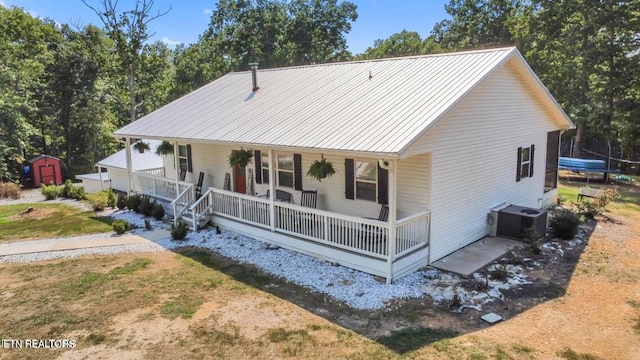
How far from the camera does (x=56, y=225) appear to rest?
15.4 m

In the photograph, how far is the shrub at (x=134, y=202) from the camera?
16.5 meters

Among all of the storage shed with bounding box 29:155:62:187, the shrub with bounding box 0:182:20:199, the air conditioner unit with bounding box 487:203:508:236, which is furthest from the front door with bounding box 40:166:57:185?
the air conditioner unit with bounding box 487:203:508:236

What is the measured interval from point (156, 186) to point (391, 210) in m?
11.4

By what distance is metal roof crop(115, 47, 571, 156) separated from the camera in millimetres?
9445

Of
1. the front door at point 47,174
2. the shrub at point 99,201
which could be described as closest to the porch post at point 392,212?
the shrub at point 99,201

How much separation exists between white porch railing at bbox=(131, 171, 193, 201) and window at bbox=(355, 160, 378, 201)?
655 cm

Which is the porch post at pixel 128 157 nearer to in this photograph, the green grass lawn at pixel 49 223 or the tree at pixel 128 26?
the green grass lawn at pixel 49 223

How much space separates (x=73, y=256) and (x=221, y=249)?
166 inches

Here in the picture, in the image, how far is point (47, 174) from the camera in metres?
29.1

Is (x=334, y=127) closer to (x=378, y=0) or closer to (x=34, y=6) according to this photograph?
(x=378, y=0)

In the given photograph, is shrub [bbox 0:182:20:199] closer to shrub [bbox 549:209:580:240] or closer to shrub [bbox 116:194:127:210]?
shrub [bbox 116:194:127:210]

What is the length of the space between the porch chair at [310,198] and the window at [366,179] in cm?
155

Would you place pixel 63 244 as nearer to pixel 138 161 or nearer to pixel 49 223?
pixel 49 223

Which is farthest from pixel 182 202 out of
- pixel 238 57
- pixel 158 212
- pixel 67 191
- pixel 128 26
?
pixel 238 57
